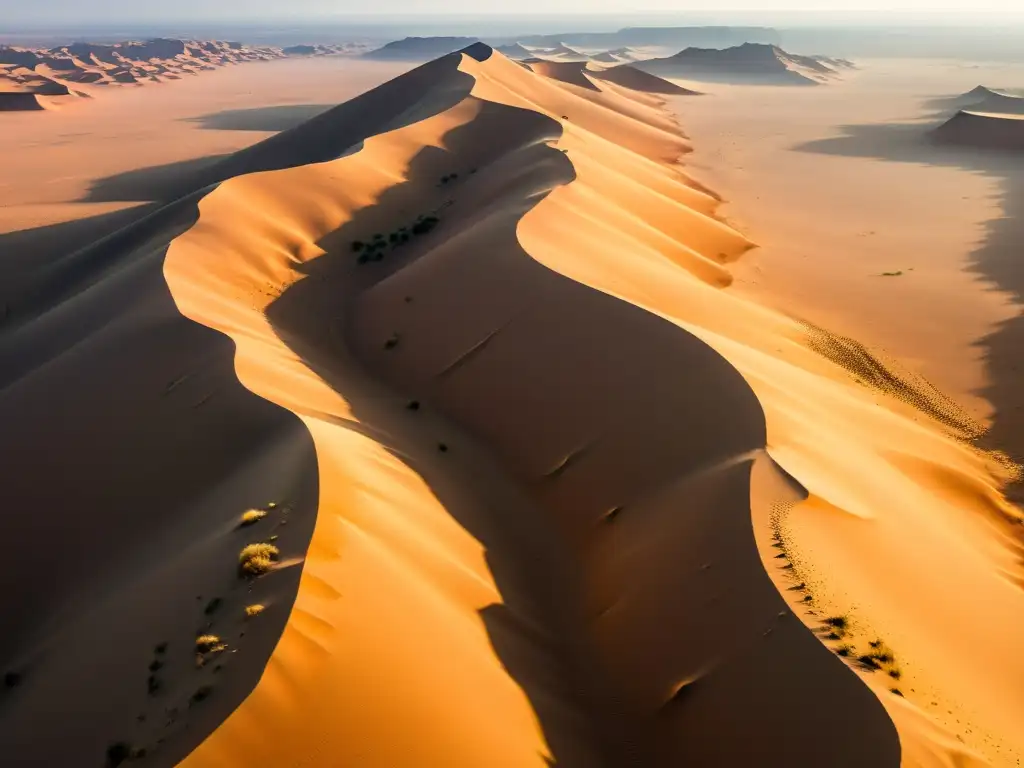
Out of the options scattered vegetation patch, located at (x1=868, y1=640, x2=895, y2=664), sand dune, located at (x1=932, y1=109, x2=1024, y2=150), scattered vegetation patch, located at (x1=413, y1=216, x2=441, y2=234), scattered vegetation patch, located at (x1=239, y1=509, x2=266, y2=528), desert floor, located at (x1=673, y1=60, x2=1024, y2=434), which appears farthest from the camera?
sand dune, located at (x1=932, y1=109, x2=1024, y2=150)

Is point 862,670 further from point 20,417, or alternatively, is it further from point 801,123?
point 801,123

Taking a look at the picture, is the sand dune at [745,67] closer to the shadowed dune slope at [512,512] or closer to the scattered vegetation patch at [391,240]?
the scattered vegetation patch at [391,240]

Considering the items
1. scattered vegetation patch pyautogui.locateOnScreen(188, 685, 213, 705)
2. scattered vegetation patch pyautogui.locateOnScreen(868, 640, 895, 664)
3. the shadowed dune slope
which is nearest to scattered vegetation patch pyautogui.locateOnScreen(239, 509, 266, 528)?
the shadowed dune slope

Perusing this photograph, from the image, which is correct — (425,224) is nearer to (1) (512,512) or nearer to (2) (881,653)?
(1) (512,512)

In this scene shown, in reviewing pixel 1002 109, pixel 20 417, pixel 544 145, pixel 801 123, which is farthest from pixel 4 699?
pixel 1002 109

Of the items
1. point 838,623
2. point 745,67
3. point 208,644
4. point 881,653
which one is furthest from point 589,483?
point 745,67

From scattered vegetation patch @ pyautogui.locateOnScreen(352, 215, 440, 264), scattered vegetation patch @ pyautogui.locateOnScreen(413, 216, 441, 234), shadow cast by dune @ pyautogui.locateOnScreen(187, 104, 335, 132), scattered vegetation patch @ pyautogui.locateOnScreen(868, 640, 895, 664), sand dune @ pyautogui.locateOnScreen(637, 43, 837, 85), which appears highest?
scattered vegetation patch @ pyautogui.locateOnScreen(868, 640, 895, 664)

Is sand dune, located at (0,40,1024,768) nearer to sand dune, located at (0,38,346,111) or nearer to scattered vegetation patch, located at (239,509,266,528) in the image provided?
scattered vegetation patch, located at (239,509,266,528)
